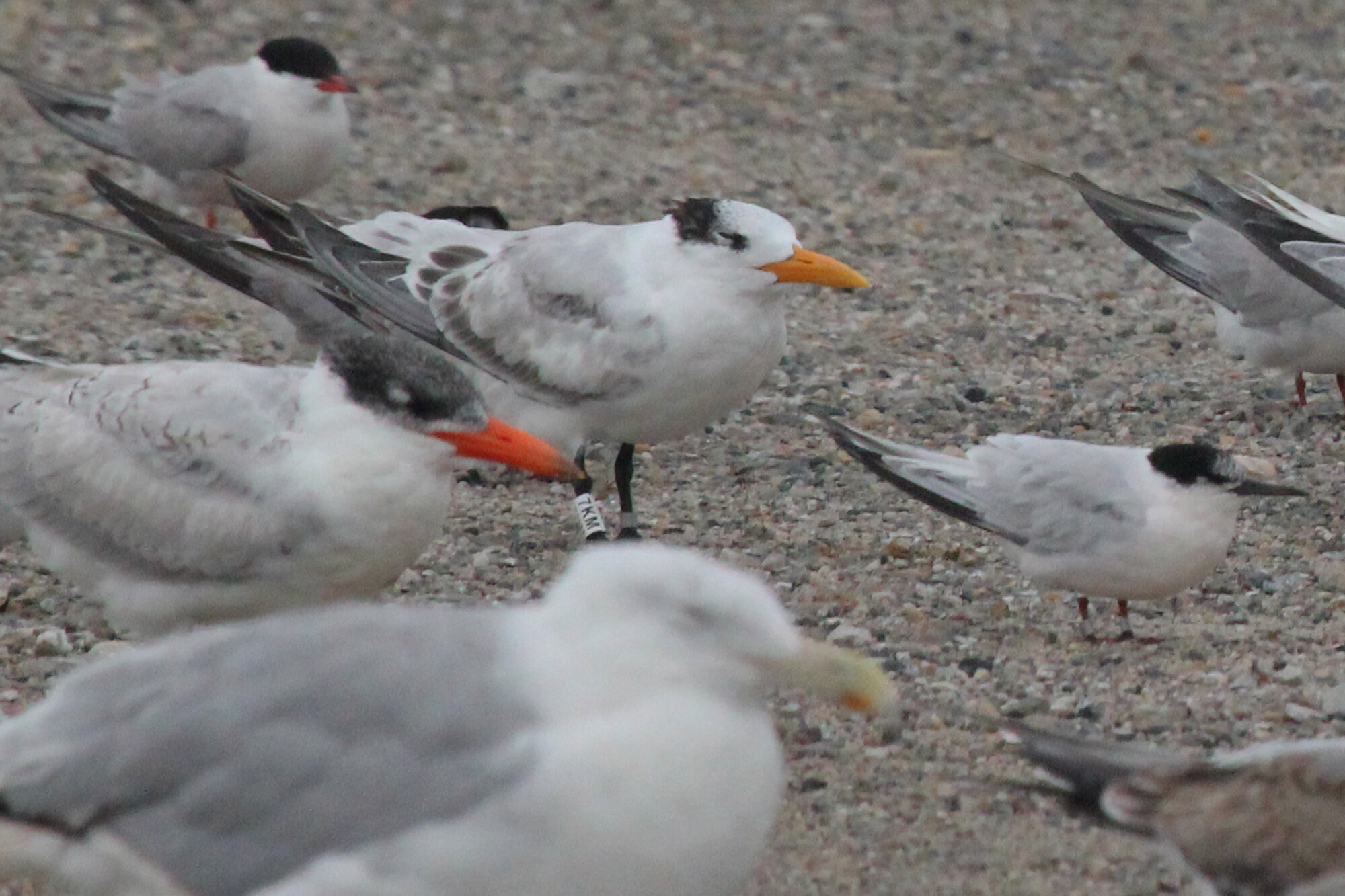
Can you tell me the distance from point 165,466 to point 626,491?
194cm

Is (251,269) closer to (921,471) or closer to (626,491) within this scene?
(626,491)

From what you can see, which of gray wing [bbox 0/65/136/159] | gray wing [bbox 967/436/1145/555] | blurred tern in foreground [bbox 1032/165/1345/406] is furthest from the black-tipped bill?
gray wing [bbox 0/65/136/159]

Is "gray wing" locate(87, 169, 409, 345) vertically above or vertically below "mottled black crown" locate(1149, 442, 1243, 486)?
below

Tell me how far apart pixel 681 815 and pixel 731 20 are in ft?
29.6

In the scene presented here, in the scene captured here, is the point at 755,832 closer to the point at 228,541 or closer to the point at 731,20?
the point at 228,541

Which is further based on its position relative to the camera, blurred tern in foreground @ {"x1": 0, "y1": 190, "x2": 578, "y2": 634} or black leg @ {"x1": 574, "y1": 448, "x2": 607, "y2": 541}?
black leg @ {"x1": 574, "y1": 448, "x2": 607, "y2": 541}

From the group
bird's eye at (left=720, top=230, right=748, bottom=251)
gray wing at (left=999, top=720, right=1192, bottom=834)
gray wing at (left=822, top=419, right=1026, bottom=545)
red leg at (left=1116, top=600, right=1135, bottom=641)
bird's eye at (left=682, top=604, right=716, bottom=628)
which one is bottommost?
red leg at (left=1116, top=600, right=1135, bottom=641)

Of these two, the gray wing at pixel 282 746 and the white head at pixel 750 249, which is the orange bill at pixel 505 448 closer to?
the gray wing at pixel 282 746

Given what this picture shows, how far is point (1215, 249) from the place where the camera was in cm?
682

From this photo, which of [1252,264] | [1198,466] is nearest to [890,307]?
[1252,264]

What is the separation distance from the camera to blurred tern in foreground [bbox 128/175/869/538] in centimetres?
525

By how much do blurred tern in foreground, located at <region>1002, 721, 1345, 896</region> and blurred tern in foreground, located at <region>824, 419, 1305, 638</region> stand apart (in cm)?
163

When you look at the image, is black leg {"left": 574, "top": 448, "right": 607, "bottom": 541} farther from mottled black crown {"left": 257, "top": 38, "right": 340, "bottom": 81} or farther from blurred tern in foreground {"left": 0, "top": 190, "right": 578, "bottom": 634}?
mottled black crown {"left": 257, "top": 38, "right": 340, "bottom": 81}

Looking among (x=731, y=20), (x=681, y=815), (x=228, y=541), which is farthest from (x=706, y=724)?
(x=731, y=20)
